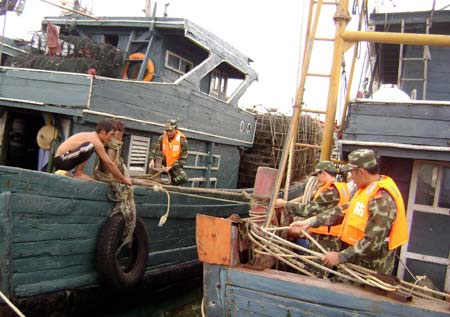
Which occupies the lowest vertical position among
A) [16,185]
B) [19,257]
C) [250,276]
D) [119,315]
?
[119,315]

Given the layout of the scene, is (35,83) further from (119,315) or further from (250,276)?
(250,276)

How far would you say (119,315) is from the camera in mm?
6031

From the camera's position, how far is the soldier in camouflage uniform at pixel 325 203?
14.0 feet

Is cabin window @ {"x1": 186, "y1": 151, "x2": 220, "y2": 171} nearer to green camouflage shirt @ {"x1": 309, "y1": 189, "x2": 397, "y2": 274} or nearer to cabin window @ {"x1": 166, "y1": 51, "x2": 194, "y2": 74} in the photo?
cabin window @ {"x1": 166, "y1": 51, "x2": 194, "y2": 74}

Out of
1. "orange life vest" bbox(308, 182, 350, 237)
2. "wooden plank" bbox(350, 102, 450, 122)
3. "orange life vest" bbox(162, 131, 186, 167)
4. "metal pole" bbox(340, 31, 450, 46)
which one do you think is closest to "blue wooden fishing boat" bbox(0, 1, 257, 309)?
"orange life vest" bbox(162, 131, 186, 167)

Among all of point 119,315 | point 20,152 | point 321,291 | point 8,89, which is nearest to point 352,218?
point 321,291

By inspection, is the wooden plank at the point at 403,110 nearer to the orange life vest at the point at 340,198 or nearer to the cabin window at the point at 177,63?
the orange life vest at the point at 340,198

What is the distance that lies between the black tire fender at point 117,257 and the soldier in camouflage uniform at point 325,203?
6.66 feet

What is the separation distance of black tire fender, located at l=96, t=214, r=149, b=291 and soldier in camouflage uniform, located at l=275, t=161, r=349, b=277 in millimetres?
2031

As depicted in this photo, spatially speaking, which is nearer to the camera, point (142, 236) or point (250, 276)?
point (250, 276)

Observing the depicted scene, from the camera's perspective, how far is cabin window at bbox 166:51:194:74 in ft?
31.4

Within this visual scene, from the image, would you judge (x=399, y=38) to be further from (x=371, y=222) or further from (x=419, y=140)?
(x=371, y=222)

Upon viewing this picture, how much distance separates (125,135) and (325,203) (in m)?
4.62

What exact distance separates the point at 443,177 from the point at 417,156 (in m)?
1.07
